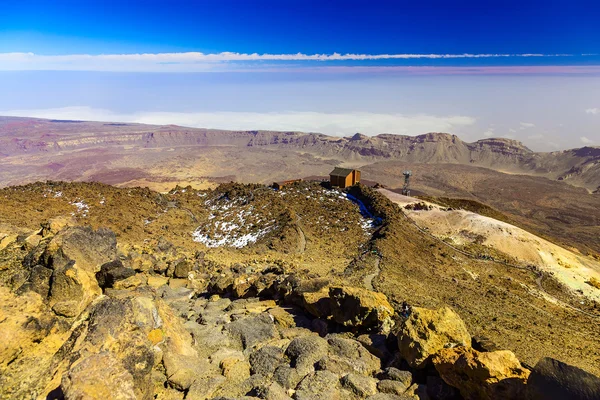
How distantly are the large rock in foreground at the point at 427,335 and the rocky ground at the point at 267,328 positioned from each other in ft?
0.10

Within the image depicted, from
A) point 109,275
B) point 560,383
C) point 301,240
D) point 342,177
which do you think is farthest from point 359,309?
point 342,177

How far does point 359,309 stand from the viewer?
35.2ft

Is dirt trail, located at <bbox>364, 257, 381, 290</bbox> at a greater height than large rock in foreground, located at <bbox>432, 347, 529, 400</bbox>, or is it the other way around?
large rock in foreground, located at <bbox>432, 347, 529, 400</bbox>

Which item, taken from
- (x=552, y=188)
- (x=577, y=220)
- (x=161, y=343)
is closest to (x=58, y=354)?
(x=161, y=343)

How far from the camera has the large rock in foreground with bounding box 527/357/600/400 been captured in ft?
17.4

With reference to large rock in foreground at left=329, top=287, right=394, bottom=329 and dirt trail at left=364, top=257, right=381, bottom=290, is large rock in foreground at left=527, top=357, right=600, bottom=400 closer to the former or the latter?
large rock in foreground at left=329, top=287, right=394, bottom=329

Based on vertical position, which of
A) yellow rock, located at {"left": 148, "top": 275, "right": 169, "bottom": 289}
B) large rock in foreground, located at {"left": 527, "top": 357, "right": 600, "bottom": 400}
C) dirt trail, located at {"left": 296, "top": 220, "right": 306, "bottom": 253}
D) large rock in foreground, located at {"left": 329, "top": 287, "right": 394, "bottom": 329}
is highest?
large rock in foreground, located at {"left": 527, "top": 357, "right": 600, "bottom": 400}

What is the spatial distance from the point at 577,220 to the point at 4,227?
108421 mm

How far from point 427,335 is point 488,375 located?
1764mm

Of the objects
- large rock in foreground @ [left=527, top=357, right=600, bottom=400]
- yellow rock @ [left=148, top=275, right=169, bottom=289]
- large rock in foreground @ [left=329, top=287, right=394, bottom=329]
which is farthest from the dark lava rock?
large rock in foreground @ [left=527, top=357, right=600, bottom=400]

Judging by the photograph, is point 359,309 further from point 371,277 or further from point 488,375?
point 371,277

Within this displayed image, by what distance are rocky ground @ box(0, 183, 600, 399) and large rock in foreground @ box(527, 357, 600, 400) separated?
22 millimetres

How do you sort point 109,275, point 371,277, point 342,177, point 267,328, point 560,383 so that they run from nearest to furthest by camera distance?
point 560,383 → point 267,328 → point 109,275 → point 371,277 → point 342,177

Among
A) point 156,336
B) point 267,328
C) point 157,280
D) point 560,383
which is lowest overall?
point 157,280
